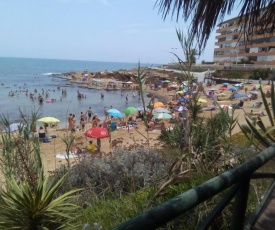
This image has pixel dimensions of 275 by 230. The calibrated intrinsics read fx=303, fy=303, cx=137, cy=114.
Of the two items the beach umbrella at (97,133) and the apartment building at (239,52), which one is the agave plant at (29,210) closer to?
the beach umbrella at (97,133)

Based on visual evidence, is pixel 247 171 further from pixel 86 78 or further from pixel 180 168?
pixel 86 78

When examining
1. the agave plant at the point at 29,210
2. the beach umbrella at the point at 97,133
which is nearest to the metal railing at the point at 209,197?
the agave plant at the point at 29,210

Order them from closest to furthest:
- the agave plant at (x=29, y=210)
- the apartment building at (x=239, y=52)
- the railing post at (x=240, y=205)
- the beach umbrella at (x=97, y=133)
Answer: the railing post at (x=240, y=205) → the agave plant at (x=29, y=210) → the beach umbrella at (x=97, y=133) → the apartment building at (x=239, y=52)

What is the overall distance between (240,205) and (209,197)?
0.46 meters

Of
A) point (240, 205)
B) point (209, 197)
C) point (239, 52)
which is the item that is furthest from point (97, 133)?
point (209, 197)

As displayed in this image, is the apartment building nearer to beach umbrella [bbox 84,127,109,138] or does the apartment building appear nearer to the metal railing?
beach umbrella [bbox 84,127,109,138]

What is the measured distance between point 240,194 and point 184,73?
2.06m

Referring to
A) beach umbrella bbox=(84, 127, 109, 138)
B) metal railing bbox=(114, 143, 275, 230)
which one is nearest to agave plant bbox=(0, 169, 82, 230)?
metal railing bbox=(114, 143, 275, 230)

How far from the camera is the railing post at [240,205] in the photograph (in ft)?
4.64

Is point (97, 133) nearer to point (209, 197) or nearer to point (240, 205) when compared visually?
point (240, 205)

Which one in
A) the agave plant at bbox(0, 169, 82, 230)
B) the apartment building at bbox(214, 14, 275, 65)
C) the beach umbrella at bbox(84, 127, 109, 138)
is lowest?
the beach umbrella at bbox(84, 127, 109, 138)

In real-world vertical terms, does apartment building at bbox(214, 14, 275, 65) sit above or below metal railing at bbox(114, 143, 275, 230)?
above

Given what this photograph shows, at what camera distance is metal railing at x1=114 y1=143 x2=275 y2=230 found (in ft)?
2.91

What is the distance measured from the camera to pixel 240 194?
1429 millimetres
